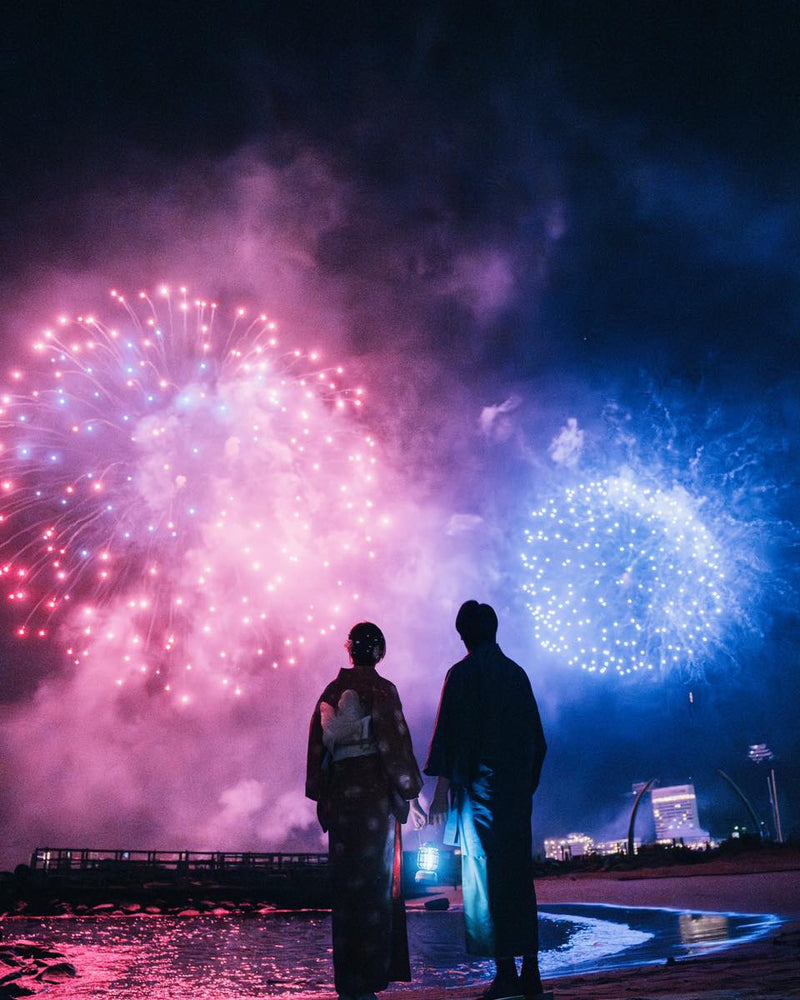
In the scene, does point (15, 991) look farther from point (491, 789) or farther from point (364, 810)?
point (491, 789)

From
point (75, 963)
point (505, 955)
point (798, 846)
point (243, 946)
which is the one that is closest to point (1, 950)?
point (75, 963)

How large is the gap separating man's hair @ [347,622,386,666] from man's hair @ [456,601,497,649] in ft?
1.91

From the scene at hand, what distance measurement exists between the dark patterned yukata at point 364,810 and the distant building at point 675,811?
192m

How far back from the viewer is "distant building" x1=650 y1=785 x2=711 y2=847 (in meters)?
176

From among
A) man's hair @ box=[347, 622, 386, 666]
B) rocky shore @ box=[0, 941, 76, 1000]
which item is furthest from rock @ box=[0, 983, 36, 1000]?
man's hair @ box=[347, 622, 386, 666]

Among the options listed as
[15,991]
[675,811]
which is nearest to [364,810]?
[15,991]

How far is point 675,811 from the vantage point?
18012 centimetres

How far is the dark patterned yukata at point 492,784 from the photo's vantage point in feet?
15.9

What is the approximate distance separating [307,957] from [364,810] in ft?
28.3

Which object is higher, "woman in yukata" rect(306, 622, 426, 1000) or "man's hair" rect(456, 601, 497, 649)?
"man's hair" rect(456, 601, 497, 649)

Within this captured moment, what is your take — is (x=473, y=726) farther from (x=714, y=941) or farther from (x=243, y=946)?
(x=243, y=946)

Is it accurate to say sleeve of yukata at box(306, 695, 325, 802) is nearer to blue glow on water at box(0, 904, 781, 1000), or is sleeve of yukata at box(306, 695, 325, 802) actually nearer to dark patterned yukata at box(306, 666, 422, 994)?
dark patterned yukata at box(306, 666, 422, 994)

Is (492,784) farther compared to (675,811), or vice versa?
(675,811)

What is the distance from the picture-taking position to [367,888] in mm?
4945
